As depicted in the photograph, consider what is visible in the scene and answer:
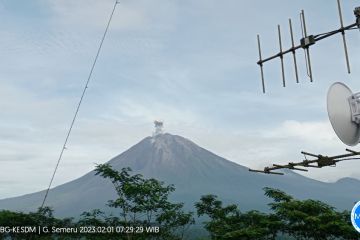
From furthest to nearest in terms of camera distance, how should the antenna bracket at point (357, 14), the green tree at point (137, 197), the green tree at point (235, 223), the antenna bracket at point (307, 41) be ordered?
the green tree at point (235, 223) < the green tree at point (137, 197) < the antenna bracket at point (307, 41) < the antenna bracket at point (357, 14)

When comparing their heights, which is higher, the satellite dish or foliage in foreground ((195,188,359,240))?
the satellite dish

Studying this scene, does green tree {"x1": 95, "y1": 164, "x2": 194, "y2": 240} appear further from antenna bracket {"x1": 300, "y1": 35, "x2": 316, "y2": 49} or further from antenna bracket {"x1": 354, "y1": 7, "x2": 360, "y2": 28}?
antenna bracket {"x1": 354, "y1": 7, "x2": 360, "y2": 28}

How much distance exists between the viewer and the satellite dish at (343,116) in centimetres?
503

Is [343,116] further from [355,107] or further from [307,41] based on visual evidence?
[307,41]

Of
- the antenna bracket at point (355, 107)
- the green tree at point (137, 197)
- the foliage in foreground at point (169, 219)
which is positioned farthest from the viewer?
the foliage in foreground at point (169, 219)

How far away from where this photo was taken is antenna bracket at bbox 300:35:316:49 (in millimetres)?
4719

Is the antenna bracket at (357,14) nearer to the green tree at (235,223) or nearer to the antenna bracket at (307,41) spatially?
the antenna bracket at (307,41)

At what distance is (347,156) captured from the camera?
14.0 ft

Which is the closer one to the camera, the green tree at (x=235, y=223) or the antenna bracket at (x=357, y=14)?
the antenna bracket at (x=357, y=14)

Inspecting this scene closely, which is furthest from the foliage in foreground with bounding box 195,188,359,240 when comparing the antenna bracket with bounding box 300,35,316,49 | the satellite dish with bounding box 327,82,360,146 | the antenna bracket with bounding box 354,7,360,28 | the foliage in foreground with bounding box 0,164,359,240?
the antenna bracket with bounding box 354,7,360,28

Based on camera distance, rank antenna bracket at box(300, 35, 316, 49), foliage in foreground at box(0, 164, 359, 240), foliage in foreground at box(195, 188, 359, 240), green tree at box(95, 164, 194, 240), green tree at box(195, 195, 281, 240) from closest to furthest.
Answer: antenna bracket at box(300, 35, 316, 49) → green tree at box(95, 164, 194, 240) → foliage in foreground at box(0, 164, 359, 240) → green tree at box(195, 195, 281, 240) → foliage in foreground at box(195, 188, 359, 240)

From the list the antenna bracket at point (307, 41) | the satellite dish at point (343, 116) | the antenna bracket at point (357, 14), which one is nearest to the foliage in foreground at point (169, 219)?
the satellite dish at point (343, 116)

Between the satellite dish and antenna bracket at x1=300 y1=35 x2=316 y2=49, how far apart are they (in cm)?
77

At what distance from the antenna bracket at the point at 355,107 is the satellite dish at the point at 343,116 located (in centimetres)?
1
